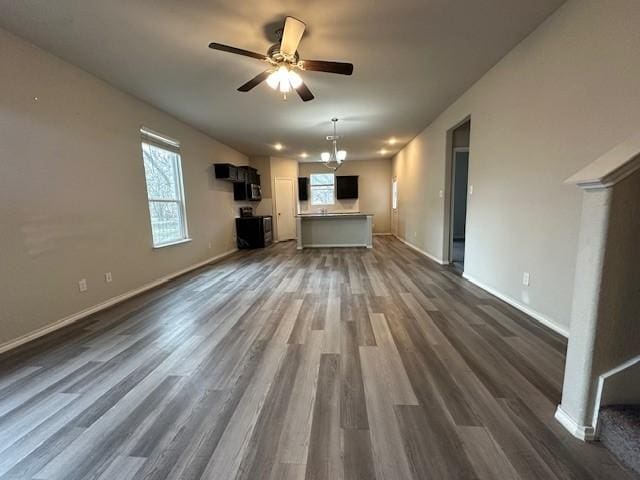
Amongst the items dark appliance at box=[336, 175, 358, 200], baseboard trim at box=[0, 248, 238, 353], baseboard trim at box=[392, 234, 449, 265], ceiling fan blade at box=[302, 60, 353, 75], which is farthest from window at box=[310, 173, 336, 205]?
ceiling fan blade at box=[302, 60, 353, 75]

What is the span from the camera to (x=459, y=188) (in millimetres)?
7648

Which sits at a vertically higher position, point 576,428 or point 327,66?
point 327,66

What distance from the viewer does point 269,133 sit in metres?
5.62

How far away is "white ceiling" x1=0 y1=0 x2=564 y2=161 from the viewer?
2.06 meters

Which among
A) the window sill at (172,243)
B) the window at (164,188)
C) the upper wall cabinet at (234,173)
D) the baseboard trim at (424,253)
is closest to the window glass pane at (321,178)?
the upper wall cabinet at (234,173)

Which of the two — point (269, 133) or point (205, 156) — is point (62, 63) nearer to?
point (205, 156)

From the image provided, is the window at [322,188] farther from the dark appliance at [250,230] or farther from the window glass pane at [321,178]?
the dark appliance at [250,230]

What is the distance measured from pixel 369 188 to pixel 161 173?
680cm

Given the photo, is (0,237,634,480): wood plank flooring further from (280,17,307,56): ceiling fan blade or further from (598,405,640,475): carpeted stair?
(280,17,307,56): ceiling fan blade

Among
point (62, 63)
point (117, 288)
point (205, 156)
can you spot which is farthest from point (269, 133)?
point (117, 288)

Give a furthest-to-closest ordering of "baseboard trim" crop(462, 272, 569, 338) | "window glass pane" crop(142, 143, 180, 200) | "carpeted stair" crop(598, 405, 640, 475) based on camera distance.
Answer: "window glass pane" crop(142, 143, 180, 200), "baseboard trim" crop(462, 272, 569, 338), "carpeted stair" crop(598, 405, 640, 475)

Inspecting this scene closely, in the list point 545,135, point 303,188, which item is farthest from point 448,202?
point 303,188

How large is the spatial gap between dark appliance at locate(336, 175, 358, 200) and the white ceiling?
→ 16.5 feet

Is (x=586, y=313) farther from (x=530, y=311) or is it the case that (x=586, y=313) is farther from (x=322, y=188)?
(x=322, y=188)
